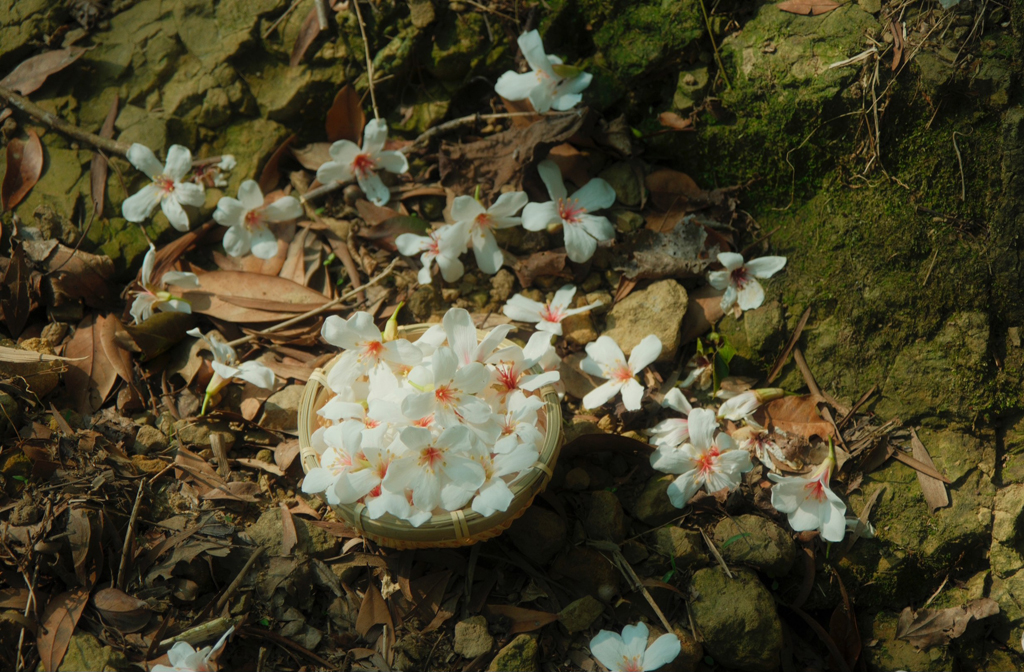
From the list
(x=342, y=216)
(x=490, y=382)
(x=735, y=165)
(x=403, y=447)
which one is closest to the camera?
(x=403, y=447)

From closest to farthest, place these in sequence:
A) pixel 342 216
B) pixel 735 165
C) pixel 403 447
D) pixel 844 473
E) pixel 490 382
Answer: pixel 403 447, pixel 490 382, pixel 844 473, pixel 735 165, pixel 342 216

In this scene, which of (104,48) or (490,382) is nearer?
(490,382)

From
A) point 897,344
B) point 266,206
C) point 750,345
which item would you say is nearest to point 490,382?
point 750,345

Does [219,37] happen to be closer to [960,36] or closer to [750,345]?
[750,345]

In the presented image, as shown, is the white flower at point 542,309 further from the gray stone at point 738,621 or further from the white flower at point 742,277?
the gray stone at point 738,621

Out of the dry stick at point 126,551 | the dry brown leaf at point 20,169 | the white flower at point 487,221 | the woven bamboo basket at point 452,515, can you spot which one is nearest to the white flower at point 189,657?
the dry stick at point 126,551

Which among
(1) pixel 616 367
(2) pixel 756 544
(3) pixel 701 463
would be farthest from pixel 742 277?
(2) pixel 756 544

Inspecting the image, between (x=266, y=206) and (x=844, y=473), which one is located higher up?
(x=266, y=206)
